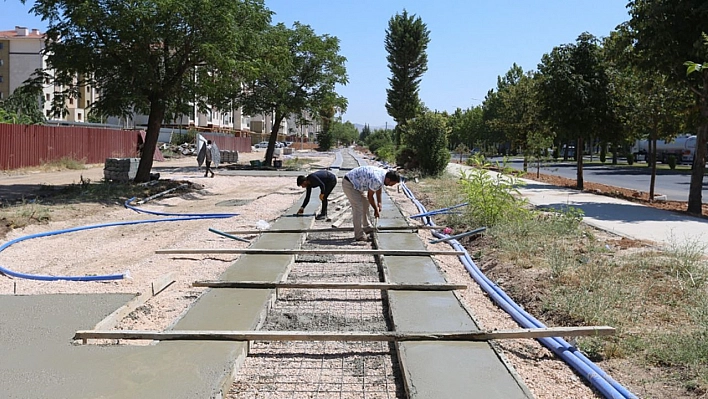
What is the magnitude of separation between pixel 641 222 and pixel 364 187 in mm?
6652

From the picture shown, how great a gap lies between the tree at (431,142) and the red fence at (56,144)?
17580 millimetres

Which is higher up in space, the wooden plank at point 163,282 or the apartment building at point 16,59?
the apartment building at point 16,59

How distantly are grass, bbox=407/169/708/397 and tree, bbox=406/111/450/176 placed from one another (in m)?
15.7

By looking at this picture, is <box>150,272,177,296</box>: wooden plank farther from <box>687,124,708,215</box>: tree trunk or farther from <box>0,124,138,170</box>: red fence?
<box>0,124,138,170</box>: red fence

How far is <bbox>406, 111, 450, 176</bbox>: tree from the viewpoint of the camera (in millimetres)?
26000

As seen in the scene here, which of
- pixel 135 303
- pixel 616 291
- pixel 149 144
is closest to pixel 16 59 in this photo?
pixel 149 144

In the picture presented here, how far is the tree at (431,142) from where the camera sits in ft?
85.3

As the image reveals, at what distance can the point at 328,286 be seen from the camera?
7.12m

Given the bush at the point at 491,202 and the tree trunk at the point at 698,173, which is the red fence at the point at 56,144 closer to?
the bush at the point at 491,202

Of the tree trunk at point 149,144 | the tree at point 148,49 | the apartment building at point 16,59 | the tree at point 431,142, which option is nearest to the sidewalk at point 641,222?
the tree at point 431,142

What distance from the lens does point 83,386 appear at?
4.39 metres

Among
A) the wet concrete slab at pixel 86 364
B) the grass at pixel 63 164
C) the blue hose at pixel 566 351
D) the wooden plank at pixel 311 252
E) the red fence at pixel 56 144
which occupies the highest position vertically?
the red fence at pixel 56 144

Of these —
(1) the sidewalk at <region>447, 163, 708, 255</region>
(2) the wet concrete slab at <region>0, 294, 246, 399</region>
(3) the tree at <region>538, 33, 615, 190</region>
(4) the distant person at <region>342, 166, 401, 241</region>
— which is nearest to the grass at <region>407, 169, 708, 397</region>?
(1) the sidewalk at <region>447, 163, 708, 255</region>

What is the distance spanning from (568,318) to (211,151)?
24686 mm
